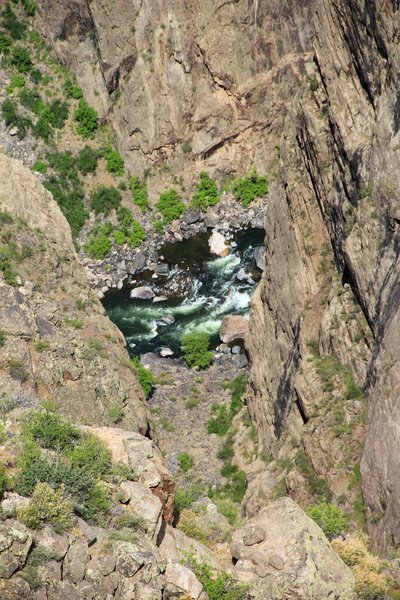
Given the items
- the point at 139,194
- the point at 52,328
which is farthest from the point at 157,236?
the point at 52,328

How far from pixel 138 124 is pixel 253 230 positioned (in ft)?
52.0

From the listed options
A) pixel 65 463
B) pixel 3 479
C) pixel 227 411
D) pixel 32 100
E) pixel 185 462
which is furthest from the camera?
pixel 32 100

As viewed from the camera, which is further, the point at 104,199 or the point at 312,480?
the point at 104,199

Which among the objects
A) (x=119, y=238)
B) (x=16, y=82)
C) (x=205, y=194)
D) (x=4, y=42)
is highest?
(x=4, y=42)

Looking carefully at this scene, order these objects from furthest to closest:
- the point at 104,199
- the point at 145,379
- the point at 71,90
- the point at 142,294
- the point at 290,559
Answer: the point at 71,90
the point at 104,199
the point at 142,294
the point at 145,379
the point at 290,559

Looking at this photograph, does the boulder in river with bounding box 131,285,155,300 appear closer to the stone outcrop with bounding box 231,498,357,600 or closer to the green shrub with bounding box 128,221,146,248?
the green shrub with bounding box 128,221,146,248

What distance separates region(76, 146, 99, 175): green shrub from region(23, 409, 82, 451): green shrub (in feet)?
176

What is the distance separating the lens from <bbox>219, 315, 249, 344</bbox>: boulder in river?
5803cm

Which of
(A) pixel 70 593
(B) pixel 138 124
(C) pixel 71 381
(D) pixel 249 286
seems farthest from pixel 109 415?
(B) pixel 138 124

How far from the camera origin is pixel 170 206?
72.7 m

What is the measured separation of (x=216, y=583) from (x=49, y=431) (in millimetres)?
6323

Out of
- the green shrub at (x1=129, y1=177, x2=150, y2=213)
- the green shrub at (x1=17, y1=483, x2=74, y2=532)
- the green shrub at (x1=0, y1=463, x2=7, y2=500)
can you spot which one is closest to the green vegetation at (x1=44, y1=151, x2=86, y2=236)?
the green shrub at (x1=129, y1=177, x2=150, y2=213)

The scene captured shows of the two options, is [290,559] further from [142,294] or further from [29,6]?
[29,6]

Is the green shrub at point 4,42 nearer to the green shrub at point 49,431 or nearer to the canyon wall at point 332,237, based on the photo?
the canyon wall at point 332,237
